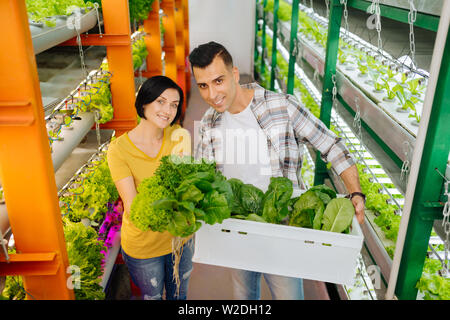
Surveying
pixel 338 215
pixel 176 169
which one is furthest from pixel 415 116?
pixel 176 169

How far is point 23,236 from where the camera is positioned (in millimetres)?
1753

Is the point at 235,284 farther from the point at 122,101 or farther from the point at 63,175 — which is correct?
the point at 122,101

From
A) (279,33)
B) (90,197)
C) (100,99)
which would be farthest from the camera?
(279,33)

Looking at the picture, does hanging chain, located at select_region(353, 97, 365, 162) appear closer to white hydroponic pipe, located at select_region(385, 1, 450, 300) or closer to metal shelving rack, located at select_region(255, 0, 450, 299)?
metal shelving rack, located at select_region(255, 0, 450, 299)

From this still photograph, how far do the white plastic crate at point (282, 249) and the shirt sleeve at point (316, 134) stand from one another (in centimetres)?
47

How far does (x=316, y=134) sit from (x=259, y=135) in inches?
12.0

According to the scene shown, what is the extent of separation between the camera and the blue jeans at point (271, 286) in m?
2.05

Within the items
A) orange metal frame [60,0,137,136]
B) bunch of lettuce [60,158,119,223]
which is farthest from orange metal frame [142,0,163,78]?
bunch of lettuce [60,158,119,223]

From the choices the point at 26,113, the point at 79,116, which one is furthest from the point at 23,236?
the point at 79,116

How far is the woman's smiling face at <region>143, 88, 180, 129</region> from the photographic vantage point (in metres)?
2.18

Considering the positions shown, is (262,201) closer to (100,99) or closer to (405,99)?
(405,99)

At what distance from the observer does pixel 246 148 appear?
2174 millimetres

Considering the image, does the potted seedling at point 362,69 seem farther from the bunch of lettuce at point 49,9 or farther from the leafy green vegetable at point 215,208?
the bunch of lettuce at point 49,9
